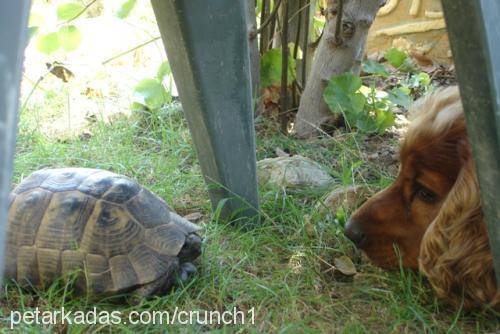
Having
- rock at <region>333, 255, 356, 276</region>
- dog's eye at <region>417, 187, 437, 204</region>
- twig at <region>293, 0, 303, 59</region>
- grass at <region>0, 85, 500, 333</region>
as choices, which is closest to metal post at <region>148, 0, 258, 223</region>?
grass at <region>0, 85, 500, 333</region>

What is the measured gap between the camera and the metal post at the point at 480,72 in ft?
4.24

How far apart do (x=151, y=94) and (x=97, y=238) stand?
5.75 feet

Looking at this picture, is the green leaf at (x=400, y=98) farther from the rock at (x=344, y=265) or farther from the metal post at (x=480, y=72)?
the metal post at (x=480, y=72)

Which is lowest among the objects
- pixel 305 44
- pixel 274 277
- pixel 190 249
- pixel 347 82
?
pixel 274 277

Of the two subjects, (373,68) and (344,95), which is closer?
(344,95)

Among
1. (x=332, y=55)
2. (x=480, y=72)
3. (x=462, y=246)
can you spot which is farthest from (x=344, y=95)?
(x=480, y=72)

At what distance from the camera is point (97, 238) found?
2148 mm

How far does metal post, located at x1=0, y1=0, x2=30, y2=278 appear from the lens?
0.88m

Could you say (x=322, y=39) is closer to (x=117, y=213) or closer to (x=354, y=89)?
(x=354, y=89)

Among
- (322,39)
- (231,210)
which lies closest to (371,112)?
(322,39)

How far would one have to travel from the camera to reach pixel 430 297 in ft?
6.89

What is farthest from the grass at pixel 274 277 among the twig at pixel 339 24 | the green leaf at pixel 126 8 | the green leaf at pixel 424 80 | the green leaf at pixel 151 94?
the green leaf at pixel 424 80

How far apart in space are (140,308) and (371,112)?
2.11 metres

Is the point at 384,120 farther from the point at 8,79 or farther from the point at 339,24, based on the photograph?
the point at 8,79
